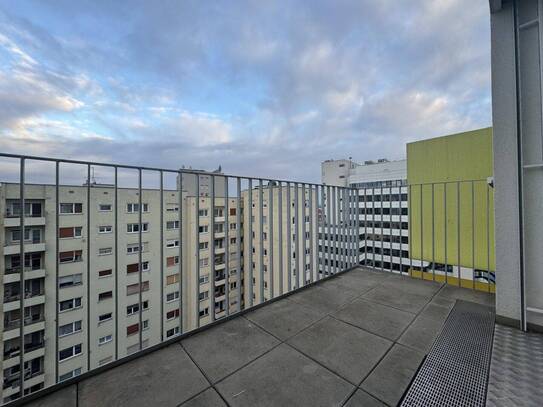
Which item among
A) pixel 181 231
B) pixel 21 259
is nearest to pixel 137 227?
pixel 181 231

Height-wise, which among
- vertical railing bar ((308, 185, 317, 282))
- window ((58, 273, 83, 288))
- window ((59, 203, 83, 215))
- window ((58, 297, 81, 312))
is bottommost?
window ((58, 297, 81, 312))

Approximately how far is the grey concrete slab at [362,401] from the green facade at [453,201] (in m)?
2.42

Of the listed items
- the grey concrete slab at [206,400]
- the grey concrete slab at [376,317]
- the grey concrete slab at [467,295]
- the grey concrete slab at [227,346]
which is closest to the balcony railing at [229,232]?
the grey concrete slab at [227,346]

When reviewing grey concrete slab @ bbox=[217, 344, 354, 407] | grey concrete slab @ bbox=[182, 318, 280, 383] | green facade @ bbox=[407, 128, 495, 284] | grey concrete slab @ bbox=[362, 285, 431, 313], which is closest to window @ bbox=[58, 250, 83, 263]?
grey concrete slab @ bbox=[182, 318, 280, 383]

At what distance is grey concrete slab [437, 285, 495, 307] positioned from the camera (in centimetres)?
217

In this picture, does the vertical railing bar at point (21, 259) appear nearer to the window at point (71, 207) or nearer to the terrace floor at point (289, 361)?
the terrace floor at point (289, 361)

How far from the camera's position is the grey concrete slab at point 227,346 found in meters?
1.34

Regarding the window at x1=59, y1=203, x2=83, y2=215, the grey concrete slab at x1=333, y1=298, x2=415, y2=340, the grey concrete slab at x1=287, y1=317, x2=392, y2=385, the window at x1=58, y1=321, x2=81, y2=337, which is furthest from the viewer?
the window at x1=58, y1=321, x2=81, y2=337

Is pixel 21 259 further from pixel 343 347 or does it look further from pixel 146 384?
pixel 343 347

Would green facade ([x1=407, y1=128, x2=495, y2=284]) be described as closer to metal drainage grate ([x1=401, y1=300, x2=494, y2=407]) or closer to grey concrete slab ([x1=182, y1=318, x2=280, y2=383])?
metal drainage grate ([x1=401, y1=300, x2=494, y2=407])

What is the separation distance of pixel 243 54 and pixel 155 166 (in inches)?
163

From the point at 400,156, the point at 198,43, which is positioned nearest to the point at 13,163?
the point at 198,43

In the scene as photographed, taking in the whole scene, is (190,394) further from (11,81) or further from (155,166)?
(11,81)

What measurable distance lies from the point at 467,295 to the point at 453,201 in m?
1.90
